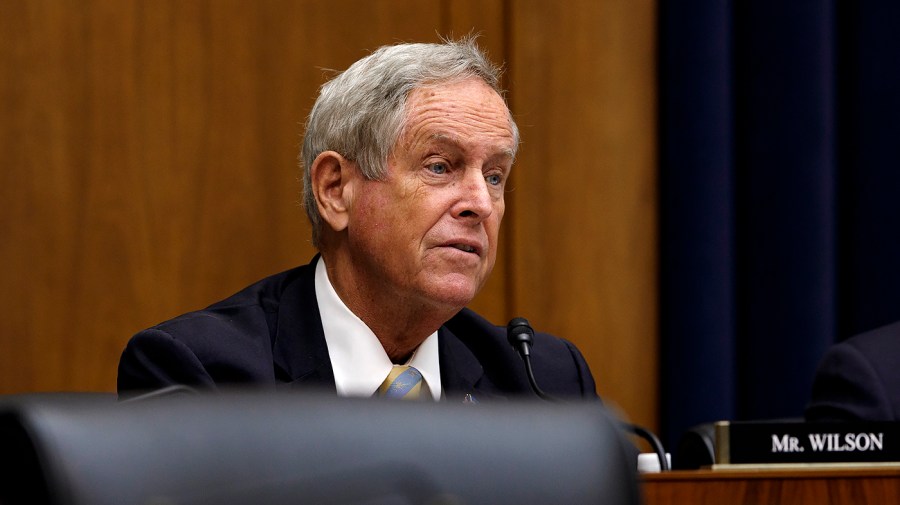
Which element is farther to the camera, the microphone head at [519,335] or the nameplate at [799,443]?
the microphone head at [519,335]

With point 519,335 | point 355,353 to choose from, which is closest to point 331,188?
point 355,353

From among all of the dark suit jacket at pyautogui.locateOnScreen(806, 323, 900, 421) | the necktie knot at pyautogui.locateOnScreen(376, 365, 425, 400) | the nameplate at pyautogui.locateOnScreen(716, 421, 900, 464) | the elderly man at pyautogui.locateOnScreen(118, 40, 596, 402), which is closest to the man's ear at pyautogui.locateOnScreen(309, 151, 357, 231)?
the elderly man at pyautogui.locateOnScreen(118, 40, 596, 402)

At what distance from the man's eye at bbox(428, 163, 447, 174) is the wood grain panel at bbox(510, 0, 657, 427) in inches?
41.9

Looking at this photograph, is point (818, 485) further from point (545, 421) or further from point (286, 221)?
point (286, 221)

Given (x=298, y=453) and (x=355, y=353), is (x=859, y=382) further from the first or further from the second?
(x=298, y=453)

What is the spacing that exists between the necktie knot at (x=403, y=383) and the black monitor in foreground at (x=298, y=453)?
3.96 feet

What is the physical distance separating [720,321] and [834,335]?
303 millimetres

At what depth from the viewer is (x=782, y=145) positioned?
312 cm

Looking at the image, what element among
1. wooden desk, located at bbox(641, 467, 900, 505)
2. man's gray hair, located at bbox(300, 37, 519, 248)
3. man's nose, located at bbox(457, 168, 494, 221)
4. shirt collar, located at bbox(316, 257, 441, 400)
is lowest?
wooden desk, located at bbox(641, 467, 900, 505)

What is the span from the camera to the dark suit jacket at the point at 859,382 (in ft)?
7.49

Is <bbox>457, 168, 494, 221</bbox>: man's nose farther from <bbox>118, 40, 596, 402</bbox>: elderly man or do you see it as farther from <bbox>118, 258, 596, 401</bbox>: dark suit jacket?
<bbox>118, 258, 596, 401</bbox>: dark suit jacket

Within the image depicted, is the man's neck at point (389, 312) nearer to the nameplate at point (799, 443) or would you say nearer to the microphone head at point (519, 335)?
the microphone head at point (519, 335)

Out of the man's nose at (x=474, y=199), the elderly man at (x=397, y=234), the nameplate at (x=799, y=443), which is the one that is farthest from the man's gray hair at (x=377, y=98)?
the nameplate at (x=799, y=443)

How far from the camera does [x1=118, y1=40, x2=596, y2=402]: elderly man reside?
73.9 inches
